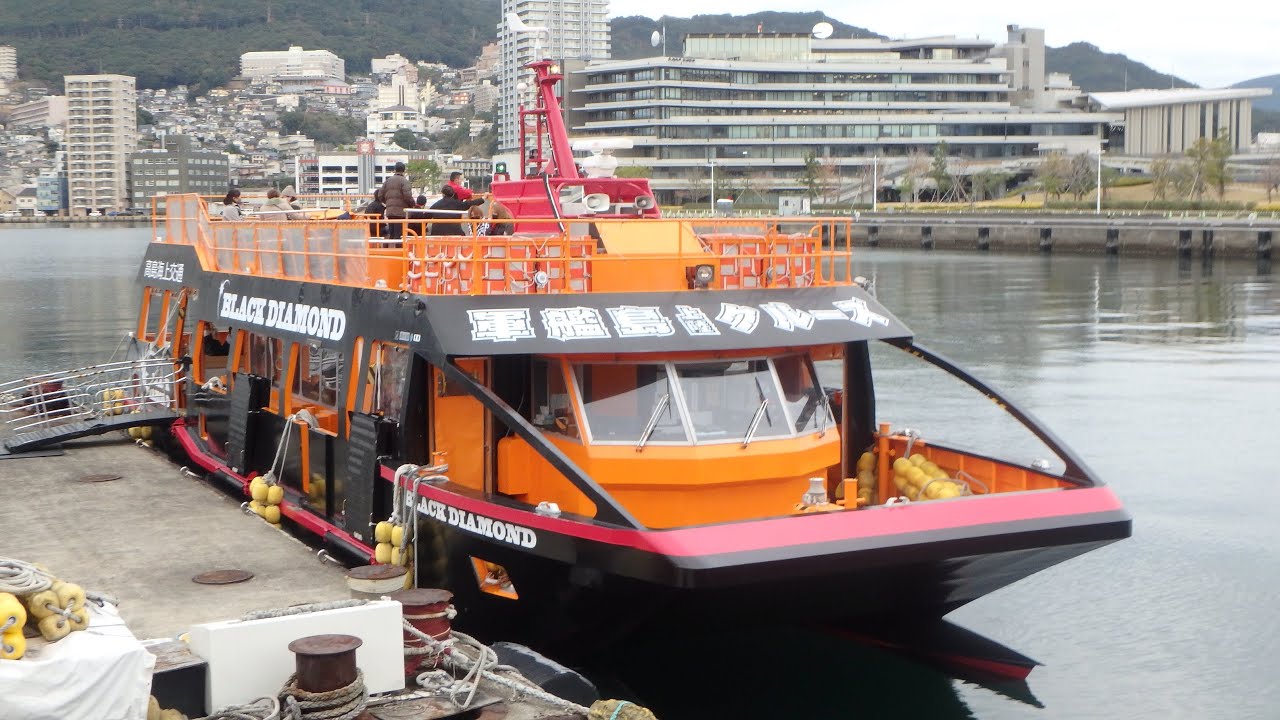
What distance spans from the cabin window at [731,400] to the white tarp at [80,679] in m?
4.60

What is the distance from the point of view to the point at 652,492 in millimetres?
10336

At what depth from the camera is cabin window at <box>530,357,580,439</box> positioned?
10.7 meters

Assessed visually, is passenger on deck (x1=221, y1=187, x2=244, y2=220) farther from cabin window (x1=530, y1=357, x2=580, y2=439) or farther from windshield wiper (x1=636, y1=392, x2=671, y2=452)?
windshield wiper (x1=636, y1=392, x2=671, y2=452)

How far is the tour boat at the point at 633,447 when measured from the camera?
9.53m

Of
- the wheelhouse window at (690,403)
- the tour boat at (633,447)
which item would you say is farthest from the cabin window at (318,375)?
the wheelhouse window at (690,403)

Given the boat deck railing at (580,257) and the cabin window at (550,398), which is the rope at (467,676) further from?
the boat deck railing at (580,257)

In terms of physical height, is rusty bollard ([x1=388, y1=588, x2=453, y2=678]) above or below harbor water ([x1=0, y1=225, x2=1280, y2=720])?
above

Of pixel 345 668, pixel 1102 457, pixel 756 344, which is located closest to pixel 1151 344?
pixel 1102 457

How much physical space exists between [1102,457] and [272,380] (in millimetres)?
13229

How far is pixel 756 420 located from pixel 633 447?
984 mm

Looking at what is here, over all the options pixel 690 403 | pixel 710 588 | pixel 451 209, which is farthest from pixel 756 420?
pixel 451 209

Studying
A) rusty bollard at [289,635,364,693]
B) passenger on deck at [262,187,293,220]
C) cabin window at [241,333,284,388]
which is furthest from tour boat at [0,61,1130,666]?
passenger on deck at [262,187,293,220]

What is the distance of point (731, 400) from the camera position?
1071cm

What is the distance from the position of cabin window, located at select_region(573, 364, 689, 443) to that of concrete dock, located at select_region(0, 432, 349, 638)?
88.5 inches
